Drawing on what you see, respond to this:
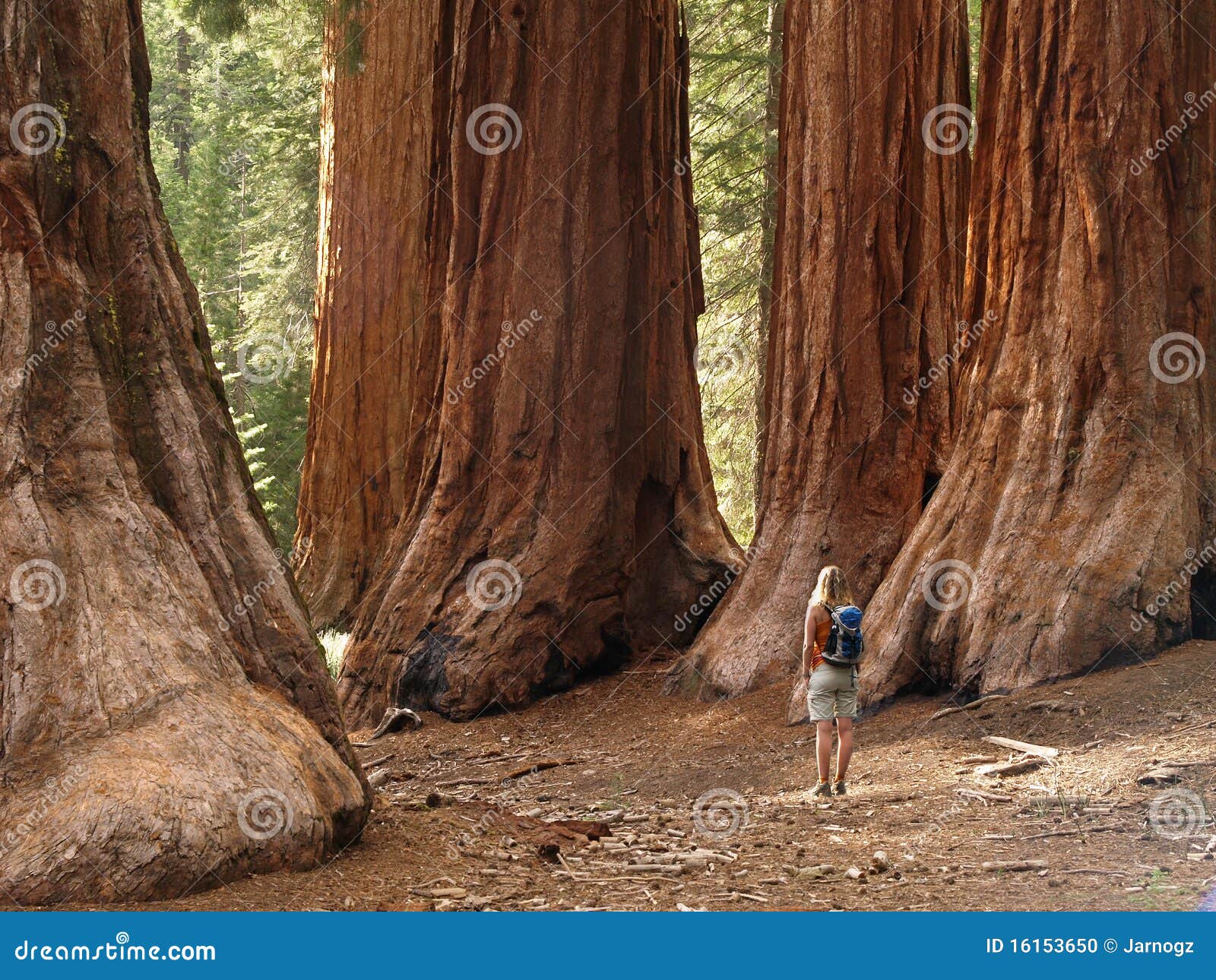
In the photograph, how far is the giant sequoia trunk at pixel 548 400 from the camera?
10281mm

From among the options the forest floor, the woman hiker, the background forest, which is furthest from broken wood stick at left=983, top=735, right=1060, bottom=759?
the background forest

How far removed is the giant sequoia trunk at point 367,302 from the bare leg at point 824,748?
302 inches

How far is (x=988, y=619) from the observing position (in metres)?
7.81

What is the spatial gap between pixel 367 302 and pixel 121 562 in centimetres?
918

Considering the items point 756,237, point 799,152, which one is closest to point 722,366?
point 756,237

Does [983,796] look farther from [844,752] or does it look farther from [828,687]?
[828,687]

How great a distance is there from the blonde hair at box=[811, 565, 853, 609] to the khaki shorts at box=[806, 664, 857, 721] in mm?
339

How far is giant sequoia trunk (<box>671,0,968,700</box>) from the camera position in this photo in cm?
966

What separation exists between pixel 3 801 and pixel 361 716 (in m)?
5.88

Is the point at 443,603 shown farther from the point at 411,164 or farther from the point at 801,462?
the point at 411,164

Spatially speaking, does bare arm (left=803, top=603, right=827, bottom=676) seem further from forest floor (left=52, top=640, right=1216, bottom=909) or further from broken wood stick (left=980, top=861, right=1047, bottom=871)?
broken wood stick (left=980, top=861, right=1047, bottom=871)

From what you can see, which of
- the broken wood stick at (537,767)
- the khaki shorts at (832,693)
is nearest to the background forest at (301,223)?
the broken wood stick at (537,767)

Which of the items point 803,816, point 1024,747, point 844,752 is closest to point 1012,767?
point 1024,747

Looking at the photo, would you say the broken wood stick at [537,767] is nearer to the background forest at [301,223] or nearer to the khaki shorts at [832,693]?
the khaki shorts at [832,693]
